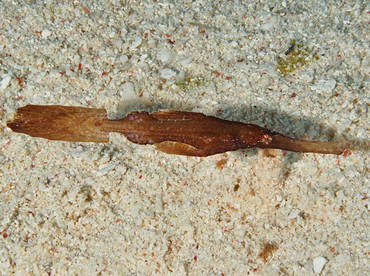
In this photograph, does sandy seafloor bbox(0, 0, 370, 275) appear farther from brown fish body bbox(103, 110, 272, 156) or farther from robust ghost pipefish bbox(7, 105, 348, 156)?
brown fish body bbox(103, 110, 272, 156)

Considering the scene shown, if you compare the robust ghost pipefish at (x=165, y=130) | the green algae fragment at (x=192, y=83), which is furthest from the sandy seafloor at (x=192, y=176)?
the robust ghost pipefish at (x=165, y=130)

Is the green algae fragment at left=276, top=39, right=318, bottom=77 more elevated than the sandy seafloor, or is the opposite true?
the green algae fragment at left=276, top=39, right=318, bottom=77

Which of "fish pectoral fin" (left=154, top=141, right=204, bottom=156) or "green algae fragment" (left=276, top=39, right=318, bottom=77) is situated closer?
"fish pectoral fin" (left=154, top=141, right=204, bottom=156)

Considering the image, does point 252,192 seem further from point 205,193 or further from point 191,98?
point 191,98

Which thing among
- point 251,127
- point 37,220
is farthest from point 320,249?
point 37,220

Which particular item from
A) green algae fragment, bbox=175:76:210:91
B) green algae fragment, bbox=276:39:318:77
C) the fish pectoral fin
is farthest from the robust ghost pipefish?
green algae fragment, bbox=276:39:318:77

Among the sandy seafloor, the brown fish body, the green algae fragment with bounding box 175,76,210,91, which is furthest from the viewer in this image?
the green algae fragment with bounding box 175,76,210,91

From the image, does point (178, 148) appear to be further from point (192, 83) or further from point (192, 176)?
point (192, 83)
